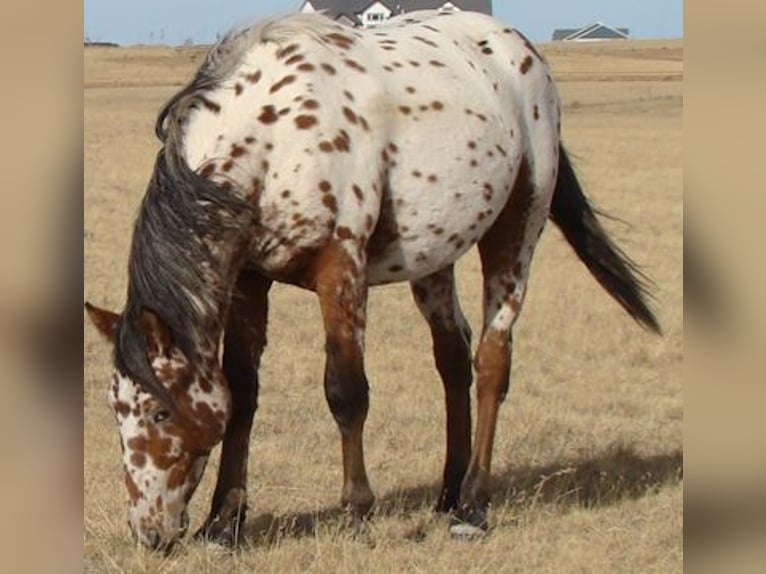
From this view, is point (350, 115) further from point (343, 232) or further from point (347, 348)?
point (347, 348)

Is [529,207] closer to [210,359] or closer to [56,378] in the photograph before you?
[210,359]

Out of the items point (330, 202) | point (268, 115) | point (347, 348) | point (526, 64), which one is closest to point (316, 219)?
point (330, 202)

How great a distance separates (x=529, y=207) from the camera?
233 inches

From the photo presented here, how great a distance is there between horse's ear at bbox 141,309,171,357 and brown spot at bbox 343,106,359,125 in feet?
3.96

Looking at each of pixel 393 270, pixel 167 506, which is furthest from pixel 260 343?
pixel 167 506

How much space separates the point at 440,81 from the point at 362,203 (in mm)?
829

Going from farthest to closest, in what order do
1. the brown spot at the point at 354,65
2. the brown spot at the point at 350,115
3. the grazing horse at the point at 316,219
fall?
the brown spot at the point at 354,65 → the brown spot at the point at 350,115 → the grazing horse at the point at 316,219

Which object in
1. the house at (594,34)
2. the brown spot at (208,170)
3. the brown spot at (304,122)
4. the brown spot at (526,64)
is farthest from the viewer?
the house at (594,34)

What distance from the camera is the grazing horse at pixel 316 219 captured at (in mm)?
4398

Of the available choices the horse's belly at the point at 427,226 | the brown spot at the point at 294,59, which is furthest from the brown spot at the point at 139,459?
the brown spot at the point at 294,59

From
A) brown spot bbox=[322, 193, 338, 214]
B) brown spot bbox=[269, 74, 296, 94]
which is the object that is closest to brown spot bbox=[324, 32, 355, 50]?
brown spot bbox=[269, 74, 296, 94]

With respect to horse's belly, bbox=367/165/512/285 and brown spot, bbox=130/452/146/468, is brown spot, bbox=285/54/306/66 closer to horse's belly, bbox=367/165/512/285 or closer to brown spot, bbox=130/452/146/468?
horse's belly, bbox=367/165/512/285

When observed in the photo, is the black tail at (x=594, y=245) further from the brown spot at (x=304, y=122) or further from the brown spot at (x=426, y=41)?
the brown spot at (x=304, y=122)

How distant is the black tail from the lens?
21.3 ft
